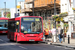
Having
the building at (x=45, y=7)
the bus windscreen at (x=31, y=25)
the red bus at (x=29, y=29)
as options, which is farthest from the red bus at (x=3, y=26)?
the bus windscreen at (x=31, y=25)

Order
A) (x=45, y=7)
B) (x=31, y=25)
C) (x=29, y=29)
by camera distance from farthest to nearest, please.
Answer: (x=45, y=7) → (x=31, y=25) → (x=29, y=29)

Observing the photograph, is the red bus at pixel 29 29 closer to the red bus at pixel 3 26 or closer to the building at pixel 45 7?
the building at pixel 45 7

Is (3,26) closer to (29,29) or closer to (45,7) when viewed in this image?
(45,7)

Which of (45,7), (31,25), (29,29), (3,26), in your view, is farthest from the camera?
(45,7)

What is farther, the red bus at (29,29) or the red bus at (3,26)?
the red bus at (3,26)

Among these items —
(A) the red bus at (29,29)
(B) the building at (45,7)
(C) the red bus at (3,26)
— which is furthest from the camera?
(C) the red bus at (3,26)

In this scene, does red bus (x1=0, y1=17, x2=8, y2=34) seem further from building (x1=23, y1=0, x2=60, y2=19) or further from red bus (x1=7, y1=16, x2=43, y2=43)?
red bus (x1=7, y1=16, x2=43, y2=43)

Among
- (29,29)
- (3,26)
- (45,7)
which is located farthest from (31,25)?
(45,7)

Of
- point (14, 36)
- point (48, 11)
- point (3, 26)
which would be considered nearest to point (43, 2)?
point (48, 11)

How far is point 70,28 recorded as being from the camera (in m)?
40.8

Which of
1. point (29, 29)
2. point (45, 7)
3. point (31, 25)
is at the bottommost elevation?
point (29, 29)

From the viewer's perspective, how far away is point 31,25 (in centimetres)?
2653

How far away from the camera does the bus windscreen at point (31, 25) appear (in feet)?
86.1

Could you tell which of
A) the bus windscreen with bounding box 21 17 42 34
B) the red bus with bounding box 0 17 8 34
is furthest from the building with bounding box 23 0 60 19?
the bus windscreen with bounding box 21 17 42 34
